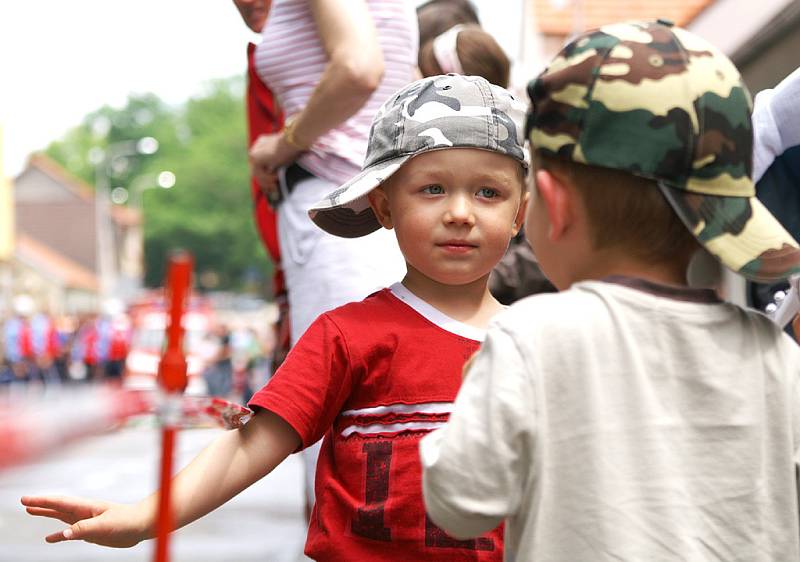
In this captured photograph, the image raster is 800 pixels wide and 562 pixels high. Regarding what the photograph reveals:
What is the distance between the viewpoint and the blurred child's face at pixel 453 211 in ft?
7.66

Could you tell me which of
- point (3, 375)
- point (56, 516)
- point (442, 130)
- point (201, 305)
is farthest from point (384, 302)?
point (201, 305)

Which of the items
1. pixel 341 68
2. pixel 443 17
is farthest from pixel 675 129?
pixel 443 17

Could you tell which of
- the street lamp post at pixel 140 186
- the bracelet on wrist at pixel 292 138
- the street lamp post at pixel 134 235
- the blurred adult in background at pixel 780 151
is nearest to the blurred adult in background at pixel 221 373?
the bracelet on wrist at pixel 292 138

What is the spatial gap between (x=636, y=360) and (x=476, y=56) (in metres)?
1.98

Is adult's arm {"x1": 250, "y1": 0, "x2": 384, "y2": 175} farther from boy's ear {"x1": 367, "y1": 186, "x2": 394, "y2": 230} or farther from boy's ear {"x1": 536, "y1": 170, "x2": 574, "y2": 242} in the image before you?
boy's ear {"x1": 536, "y1": 170, "x2": 574, "y2": 242}

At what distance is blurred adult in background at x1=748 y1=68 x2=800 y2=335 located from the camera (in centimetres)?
281

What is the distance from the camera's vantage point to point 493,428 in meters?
1.64

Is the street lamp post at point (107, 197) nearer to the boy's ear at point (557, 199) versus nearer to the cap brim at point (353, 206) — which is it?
the cap brim at point (353, 206)

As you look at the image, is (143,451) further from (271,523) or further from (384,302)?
(384,302)

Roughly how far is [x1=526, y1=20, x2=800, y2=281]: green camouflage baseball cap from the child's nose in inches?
21.5

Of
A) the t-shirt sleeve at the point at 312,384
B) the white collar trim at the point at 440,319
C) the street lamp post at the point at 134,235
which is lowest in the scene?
the street lamp post at the point at 134,235

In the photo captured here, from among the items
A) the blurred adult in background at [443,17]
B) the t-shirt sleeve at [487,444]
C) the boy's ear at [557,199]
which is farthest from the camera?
the blurred adult in background at [443,17]

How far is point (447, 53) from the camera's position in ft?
11.7

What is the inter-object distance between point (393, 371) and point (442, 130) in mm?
424
